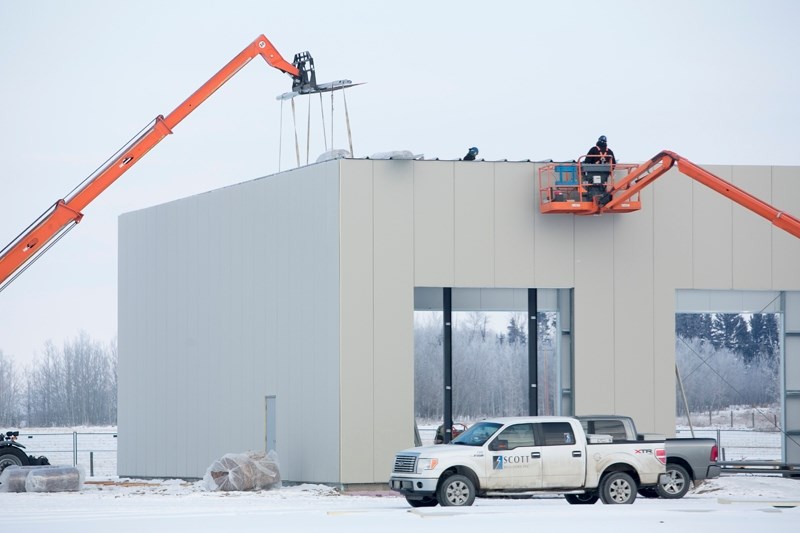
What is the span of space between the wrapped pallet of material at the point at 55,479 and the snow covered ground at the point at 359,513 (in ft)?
3.07

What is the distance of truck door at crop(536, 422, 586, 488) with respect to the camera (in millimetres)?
24516

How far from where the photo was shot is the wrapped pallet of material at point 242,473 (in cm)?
2984

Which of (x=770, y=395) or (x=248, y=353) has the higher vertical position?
(x=248, y=353)

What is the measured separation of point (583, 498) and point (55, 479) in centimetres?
1309

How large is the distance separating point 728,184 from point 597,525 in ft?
44.7

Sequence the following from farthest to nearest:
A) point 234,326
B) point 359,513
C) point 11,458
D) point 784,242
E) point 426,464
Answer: point 234,326 → point 784,242 → point 11,458 → point 426,464 → point 359,513

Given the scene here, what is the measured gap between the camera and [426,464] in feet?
78.4

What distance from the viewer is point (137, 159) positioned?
3459cm

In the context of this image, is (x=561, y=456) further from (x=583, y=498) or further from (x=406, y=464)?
(x=406, y=464)

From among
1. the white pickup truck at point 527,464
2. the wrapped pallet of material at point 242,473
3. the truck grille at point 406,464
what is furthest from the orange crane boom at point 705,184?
the wrapped pallet of material at point 242,473

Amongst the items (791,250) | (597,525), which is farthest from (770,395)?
(597,525)

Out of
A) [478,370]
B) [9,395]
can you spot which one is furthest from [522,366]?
[9,395]

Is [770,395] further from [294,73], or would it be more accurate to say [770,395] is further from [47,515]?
[47,515]

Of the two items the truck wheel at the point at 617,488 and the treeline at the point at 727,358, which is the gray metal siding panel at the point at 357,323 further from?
the treeline at the point at 727,358
